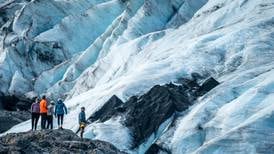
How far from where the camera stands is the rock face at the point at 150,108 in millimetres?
42312

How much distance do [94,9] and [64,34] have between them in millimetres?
4343

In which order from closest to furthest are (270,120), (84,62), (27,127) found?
(270,120)
(27,127)
(84,62)

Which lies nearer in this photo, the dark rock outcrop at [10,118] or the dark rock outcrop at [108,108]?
the dark rock outcrop at [108,108]

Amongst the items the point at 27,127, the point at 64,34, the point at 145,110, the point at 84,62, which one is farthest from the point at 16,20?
the point at 145,110

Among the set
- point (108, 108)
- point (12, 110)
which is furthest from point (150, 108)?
point (12, 110)

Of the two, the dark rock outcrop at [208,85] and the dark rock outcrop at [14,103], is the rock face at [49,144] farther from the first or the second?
the dark rock outcrop at [14,103]

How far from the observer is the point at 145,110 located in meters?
43.4

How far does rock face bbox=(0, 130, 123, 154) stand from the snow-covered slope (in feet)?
36.7

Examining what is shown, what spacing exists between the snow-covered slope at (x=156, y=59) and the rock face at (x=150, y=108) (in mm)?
696

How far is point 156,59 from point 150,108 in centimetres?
1083

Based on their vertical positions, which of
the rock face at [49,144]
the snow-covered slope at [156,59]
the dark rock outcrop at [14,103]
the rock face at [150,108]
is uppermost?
the rock face at [49,144]

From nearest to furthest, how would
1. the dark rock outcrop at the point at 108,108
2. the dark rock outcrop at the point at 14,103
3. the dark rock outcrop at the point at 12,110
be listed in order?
the dark rock outcrop at the point at 108,108, the dark rock outcrop at the point at 12,110, the dark rock outcrop at the point at 14,103

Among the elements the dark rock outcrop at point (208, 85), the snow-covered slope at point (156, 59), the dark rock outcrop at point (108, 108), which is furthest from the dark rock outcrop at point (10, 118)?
the dark rock outcrop at point (208, 85)

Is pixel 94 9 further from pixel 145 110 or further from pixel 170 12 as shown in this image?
pixel 145 110
